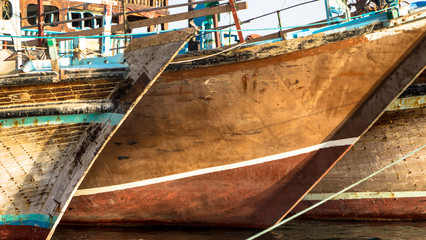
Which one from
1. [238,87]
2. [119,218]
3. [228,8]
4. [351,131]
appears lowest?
[119,218]

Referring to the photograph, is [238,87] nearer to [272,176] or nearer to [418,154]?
[272,176]

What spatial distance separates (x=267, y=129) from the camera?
630 cm

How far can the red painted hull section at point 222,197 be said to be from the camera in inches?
256

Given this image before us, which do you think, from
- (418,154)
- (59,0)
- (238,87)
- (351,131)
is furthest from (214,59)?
(59,0)

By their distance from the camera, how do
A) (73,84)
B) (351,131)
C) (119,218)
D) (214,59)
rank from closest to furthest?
(73,84) → (214,59) → (351,131) → (119,218)

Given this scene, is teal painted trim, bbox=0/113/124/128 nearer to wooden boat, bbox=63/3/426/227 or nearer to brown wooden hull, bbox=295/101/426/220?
wooden boat, bbox=63/3/426/227

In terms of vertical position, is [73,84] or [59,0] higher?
[59,0]

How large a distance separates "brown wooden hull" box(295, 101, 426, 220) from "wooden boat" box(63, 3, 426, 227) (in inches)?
59.6

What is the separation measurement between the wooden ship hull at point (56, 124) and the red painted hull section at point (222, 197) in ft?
4.64

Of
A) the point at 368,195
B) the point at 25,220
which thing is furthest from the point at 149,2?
the point at 25,220

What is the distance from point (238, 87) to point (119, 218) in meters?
2.71

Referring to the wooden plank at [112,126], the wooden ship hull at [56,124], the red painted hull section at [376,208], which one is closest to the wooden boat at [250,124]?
the wooden plank at [112,126]

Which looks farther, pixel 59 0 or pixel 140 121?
pixel 59 0

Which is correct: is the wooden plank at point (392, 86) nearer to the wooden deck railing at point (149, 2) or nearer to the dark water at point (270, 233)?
the dark water at point (270, 233)
